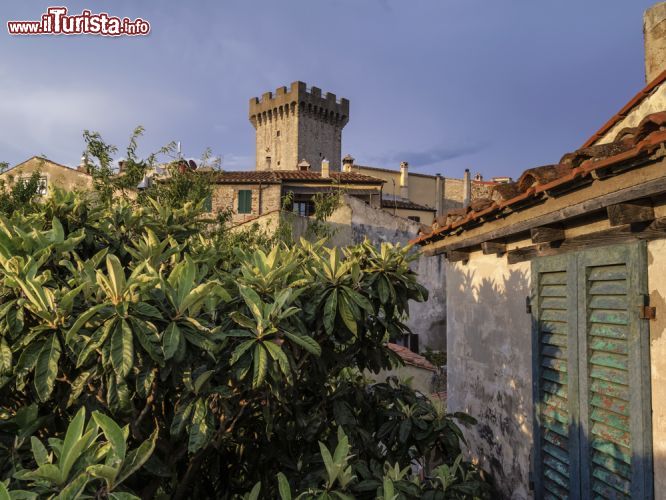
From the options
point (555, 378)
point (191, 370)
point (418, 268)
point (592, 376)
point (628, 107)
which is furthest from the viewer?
point (418, 268)

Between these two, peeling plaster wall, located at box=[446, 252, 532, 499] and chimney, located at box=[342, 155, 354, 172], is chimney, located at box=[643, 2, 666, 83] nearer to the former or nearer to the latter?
peeling plaster wall, located at box=[446, 252, 532, 499]

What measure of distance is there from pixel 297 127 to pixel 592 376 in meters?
39.8

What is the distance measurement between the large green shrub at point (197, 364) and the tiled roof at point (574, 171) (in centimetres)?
115

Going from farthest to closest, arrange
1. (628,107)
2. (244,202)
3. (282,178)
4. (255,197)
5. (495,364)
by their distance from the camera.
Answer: (282,178) < (255,197) < (244,202) < (495,364) < (628,107)

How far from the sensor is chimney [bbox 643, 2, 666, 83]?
201 inches

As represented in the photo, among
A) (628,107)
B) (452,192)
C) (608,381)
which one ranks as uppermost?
(452,192)

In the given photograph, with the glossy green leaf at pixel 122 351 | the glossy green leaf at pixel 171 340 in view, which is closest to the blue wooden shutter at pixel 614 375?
the glossy green leaf at pixel 171 340

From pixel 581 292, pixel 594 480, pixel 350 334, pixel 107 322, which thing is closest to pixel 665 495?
pixel 594 480

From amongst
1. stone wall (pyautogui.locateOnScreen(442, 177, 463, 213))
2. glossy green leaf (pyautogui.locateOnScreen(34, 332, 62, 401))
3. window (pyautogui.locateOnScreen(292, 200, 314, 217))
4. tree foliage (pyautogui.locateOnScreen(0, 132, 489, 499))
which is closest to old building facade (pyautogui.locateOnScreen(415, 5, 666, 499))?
tree foliage (pyautogui.locateOnScreen(0, 132, 489, 499))

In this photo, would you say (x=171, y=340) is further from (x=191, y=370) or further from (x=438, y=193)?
(x=438, y=193)

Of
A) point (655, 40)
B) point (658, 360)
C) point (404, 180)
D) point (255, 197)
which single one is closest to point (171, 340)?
point (658, 360)

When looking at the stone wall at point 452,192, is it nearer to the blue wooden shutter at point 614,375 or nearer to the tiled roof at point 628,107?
the tiled roof at point 628,107

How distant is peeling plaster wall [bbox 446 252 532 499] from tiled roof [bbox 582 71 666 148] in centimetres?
178

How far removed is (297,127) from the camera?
1630 inches
